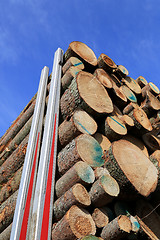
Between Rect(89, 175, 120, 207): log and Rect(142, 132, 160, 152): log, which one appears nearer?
Rect(89, 175, 120, 207): log

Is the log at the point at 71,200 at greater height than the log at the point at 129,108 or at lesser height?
lesser

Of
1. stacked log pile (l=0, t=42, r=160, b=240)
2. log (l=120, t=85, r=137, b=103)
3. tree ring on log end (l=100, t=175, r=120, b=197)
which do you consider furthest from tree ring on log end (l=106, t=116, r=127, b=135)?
log (l=120, t=85, r=137, b=103)

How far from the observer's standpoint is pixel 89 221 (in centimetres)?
210

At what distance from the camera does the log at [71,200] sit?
6.97 feet

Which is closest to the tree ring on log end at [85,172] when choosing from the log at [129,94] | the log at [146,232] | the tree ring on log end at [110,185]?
the tree ring on log end at [110,185]

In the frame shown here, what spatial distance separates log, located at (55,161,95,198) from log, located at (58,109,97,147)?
0.43 meters

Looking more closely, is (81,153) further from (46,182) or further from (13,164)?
(13,164)

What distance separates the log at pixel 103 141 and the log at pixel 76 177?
50 centimetres

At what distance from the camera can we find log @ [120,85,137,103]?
3916mm

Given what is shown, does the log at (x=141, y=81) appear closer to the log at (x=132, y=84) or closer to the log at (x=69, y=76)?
the log at (x=132, y=84)

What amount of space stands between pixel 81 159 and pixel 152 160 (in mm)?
957

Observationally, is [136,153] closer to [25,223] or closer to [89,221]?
[89,221]

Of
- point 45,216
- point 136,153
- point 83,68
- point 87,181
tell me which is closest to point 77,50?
point 83,68

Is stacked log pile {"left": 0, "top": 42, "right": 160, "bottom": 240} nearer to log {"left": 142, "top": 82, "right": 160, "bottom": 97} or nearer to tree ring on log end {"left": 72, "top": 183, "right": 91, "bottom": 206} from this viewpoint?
tree ring on log end {"left": 72, "top": 183, "right": 91, "bottom": 206}
